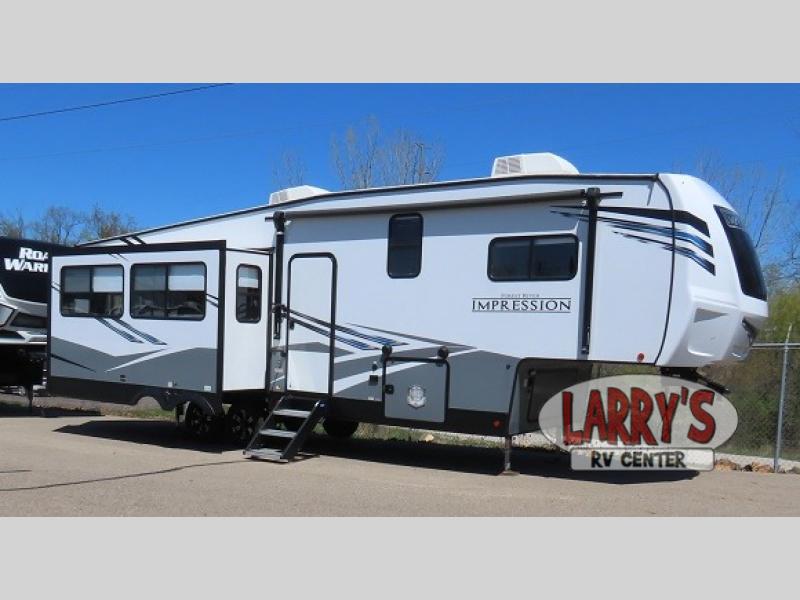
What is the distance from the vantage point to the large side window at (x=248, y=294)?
32.1ft

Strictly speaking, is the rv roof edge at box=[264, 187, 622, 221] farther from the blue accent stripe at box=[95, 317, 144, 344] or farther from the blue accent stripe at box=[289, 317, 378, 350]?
the blue accent stripe at box=[95, 317, 144, 344]

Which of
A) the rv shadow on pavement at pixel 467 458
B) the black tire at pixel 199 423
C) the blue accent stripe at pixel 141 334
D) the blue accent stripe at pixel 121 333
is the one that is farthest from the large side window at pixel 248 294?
the rv shadow on pavement at pixel 467 458

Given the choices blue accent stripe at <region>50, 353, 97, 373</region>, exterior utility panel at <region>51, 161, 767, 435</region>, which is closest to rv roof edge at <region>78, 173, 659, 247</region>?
exterior utility panel at <region>51, 161, 767, 435</region>

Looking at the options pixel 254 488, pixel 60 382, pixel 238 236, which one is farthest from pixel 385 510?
pixel 60 382

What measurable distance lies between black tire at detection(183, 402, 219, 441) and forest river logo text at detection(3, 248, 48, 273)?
189 inches

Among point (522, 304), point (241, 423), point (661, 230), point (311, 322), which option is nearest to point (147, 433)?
point (241, 423)

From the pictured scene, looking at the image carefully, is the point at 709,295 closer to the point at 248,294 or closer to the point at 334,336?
the point at 334,336

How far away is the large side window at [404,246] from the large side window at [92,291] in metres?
4.08

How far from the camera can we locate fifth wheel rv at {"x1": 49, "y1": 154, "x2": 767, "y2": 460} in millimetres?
7566

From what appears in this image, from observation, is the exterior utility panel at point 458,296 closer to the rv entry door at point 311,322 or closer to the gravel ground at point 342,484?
the rv entry door at point 311,322

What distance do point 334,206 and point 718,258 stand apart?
453cm

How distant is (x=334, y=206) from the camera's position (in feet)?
31.0

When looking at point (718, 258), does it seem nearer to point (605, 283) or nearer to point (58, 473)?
point (605, 283)

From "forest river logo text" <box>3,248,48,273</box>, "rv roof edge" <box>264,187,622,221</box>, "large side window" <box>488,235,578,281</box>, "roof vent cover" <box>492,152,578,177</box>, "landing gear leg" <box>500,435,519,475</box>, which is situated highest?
"roof vent cover" <box>492,152,578,177</box>
